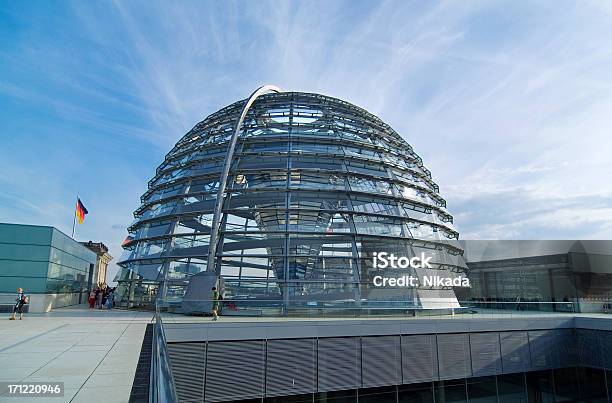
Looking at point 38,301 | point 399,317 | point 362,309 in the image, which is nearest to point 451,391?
point 399,317

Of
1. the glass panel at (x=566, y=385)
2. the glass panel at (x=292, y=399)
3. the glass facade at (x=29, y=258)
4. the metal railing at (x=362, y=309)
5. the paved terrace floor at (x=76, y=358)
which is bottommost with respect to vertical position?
the glass panel at (x=566, y=385)

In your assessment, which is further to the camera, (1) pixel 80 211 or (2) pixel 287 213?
(1) pixel 80 211

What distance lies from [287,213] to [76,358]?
537 inches

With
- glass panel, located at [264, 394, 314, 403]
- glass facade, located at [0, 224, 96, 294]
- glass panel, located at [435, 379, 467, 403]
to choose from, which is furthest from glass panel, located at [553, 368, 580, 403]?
glass facade, located at [0, 224, 96, 294]

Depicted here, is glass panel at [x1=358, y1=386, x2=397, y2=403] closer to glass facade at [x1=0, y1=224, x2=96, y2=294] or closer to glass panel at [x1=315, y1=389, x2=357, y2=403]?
glass panel at [x1=315, y1=389, x2=357, y2=403]

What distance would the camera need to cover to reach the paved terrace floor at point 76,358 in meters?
5.83

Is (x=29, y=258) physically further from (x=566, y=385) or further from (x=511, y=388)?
(x=566, y=385)

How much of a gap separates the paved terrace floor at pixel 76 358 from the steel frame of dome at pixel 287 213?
23.0 feet

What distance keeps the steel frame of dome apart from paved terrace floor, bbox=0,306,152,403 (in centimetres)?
702

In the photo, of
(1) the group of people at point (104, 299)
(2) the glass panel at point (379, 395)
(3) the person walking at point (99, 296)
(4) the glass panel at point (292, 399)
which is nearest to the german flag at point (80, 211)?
(3) the person walking at point (99, 296)

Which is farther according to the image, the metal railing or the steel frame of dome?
the steel frame of dome

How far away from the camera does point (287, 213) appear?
69.8 feet

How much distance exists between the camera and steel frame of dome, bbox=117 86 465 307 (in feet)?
66.3

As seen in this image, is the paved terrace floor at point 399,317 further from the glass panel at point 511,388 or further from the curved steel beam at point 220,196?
the curved steel beam at point 220,196
